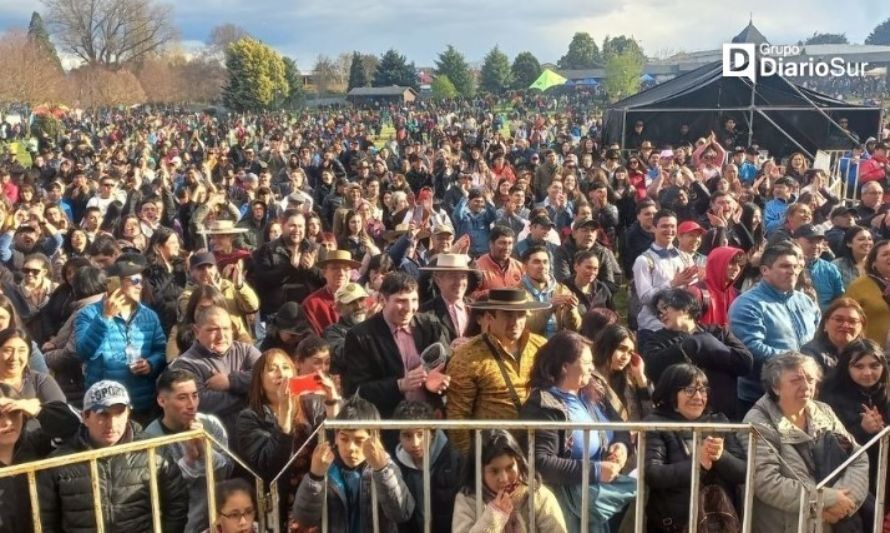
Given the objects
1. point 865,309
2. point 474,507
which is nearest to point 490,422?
point 474,507

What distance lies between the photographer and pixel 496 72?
74.5 m

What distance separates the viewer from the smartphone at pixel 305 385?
3449 mm

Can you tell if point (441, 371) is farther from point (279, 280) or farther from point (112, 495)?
point (279, 280)

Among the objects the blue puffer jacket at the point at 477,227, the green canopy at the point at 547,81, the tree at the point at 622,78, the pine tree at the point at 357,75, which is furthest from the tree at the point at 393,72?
the blue puffer jacket at the point at 477,227

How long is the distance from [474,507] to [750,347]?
2201mm

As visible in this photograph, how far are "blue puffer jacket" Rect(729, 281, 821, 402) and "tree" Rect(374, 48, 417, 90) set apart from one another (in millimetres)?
69620

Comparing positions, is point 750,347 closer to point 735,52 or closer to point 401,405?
point 401,405

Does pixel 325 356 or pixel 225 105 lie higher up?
pixel 225 105

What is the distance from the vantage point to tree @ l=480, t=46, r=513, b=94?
244 ft

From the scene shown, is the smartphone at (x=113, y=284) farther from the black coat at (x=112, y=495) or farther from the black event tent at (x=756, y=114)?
the black event tent at (x=756, y=114)

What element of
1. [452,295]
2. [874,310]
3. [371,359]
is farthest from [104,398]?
[874,310]

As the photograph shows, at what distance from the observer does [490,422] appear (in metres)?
3.05

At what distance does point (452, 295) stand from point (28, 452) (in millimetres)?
2441

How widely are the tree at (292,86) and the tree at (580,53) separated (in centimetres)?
4340
